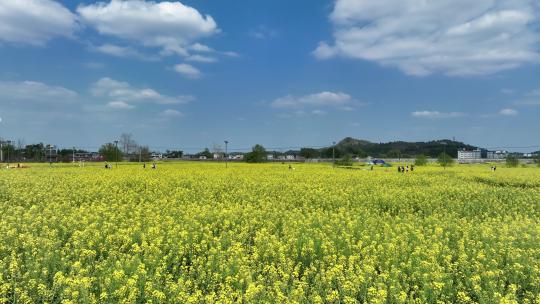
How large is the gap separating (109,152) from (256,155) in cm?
3781

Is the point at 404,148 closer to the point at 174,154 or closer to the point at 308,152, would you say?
the point at 308,152

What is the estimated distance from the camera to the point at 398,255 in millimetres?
9227

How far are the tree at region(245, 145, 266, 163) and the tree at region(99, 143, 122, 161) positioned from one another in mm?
32020

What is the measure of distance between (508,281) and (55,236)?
10.8 metres

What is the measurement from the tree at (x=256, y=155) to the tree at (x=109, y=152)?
32.0m

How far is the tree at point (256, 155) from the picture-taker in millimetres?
101688

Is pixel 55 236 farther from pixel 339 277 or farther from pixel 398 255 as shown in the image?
pixel 398 255

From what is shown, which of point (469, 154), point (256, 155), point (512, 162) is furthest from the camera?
point (469, 154)

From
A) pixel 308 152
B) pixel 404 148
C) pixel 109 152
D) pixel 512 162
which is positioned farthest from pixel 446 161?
pixel 404 148

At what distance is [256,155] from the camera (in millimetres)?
102188

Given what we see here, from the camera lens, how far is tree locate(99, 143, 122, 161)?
342ft

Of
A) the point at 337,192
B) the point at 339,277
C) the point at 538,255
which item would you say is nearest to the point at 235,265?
the point at 339,277

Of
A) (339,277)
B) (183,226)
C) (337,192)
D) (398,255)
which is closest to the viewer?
(339,277)

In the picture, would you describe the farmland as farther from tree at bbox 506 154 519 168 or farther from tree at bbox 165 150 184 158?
tree at bbox 165 150 184 158
